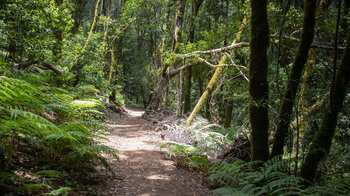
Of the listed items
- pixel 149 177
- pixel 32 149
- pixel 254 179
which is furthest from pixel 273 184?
pixel 32 149

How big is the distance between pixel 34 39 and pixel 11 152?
450cm

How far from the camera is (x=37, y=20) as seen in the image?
5.87 meters

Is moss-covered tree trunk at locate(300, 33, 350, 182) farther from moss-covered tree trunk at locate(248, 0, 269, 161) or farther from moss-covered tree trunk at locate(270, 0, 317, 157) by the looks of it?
moss-covered tree trunk at locate(248, 0, 269, 161)

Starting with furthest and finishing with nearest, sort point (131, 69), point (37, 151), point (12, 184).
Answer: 1. point (131, 69)
2. point (37, 151)
3. point (12, 184)

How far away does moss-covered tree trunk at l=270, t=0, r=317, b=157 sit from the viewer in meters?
3.01

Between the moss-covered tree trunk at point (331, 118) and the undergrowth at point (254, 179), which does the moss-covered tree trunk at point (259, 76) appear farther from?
the moss-covered tree trunk at point (331, 118)

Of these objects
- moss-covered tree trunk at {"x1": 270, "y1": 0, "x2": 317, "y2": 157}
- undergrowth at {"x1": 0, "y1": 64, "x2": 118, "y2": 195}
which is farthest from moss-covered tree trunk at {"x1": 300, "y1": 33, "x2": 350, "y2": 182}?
undergrowth at {"x1": 0, "y1": 64, "x2": 118, "y2": 195}

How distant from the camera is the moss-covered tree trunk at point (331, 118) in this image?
2711mm

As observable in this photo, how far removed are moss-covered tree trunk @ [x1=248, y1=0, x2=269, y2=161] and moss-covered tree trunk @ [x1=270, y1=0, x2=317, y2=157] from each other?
9.4 inches

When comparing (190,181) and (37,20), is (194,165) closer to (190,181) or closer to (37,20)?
(190,181)

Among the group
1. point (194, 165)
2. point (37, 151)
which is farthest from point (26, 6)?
point (194, 165)

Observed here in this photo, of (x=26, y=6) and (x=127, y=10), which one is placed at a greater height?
(x=127, y=10)

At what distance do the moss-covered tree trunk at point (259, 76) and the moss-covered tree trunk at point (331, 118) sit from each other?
665 millimetres

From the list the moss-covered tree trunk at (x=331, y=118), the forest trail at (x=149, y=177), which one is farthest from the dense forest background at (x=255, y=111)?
the forest trail at (x=149, y=177)
